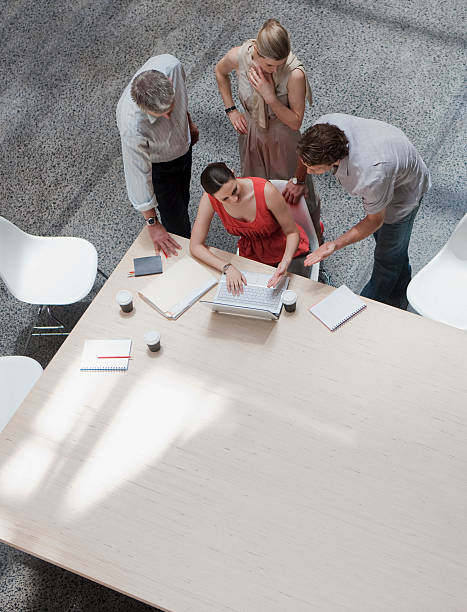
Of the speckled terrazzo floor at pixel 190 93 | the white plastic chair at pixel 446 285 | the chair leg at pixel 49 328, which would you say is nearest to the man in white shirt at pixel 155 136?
the speckled terrazzo floor at pixel 190 93

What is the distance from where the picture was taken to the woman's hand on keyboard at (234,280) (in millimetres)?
2941

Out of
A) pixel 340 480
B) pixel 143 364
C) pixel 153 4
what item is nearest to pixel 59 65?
pixel 153 4

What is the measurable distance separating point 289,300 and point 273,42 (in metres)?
1.17

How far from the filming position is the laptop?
2852 millimetres

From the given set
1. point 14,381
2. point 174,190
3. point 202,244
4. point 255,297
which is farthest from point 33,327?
point 255,297

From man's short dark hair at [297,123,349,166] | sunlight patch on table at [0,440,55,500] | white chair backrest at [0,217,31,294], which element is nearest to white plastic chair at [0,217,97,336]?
white chair backrest at [0,217,31,294]

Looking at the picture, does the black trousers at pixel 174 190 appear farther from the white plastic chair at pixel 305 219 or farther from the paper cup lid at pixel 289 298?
the paper cup lid at pixel 289 298

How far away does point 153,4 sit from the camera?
559 cm

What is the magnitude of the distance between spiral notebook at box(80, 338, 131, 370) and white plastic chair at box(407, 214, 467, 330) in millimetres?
1488

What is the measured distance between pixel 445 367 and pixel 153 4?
14.2 ft

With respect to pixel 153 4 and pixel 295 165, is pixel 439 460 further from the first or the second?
pixel 153 4

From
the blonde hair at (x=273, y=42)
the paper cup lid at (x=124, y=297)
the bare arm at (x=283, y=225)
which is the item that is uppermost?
the blonde hair at (x=273, y=42)

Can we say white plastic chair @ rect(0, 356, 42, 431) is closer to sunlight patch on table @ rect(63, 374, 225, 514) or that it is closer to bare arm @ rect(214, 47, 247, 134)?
sunlight patch on table @ rect(63, 374, 225, 514)

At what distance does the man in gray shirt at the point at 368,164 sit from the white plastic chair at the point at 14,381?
1.50 m
